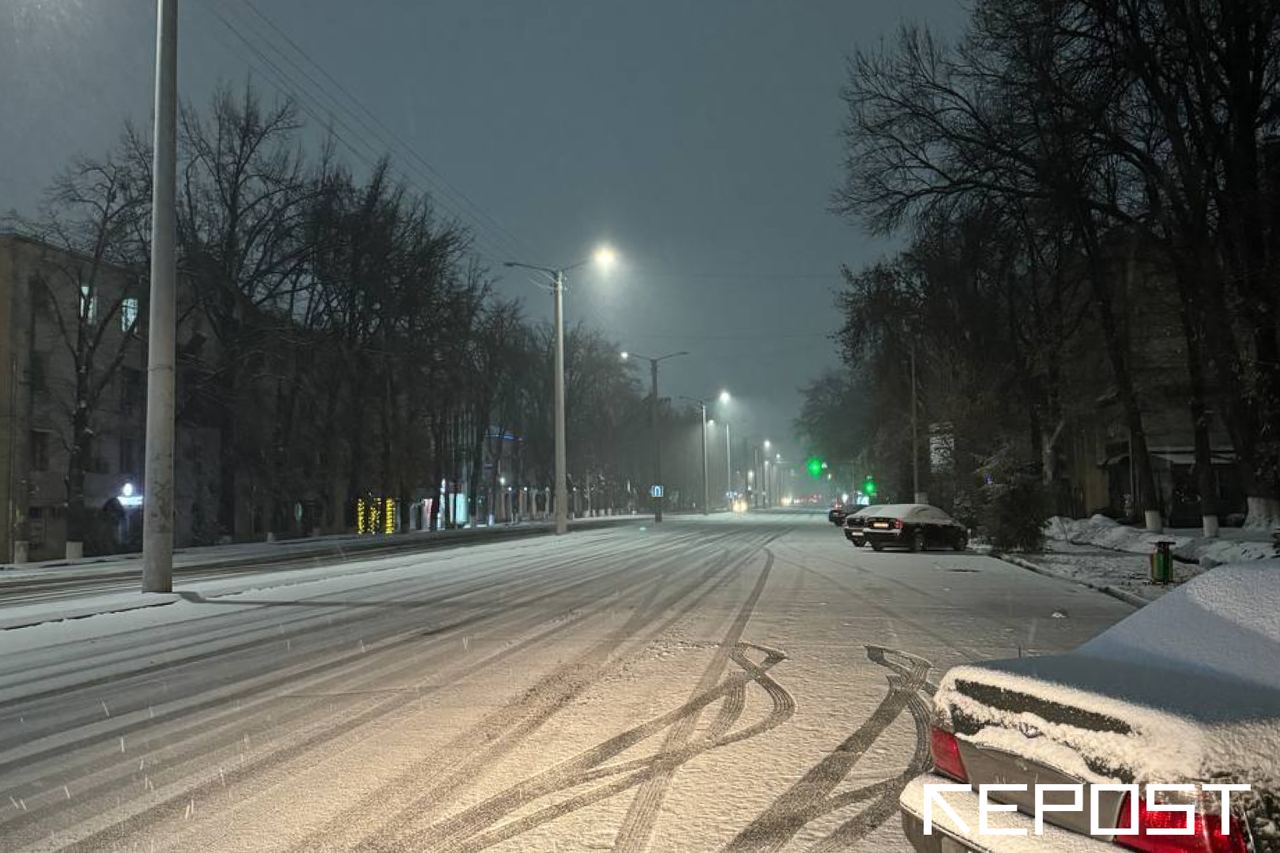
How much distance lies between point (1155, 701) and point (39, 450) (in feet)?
133

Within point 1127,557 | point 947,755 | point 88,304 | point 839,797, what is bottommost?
point 1127,557

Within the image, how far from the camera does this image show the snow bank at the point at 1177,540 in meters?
19.9

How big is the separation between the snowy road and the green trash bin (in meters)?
1.64

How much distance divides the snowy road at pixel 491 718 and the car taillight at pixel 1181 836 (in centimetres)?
170

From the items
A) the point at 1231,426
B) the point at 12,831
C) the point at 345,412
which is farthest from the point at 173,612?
the point at 345,412

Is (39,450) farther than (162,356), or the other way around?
(39,450)

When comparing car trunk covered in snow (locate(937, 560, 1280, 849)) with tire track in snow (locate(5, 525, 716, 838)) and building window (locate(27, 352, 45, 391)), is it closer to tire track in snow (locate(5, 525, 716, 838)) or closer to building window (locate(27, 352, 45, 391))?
tire track in snow (locate(5, 525, 716, 838))

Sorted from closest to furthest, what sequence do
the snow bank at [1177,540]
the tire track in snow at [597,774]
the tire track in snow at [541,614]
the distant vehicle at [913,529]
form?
1. the tire track in snow at [597,774]
2. the tire track in snow at [541,614]
3. the snow bank at [1177,540]
4. the distant vehicle at [913,529]

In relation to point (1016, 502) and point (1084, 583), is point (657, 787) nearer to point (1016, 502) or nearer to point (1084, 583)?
point (1084, 583)

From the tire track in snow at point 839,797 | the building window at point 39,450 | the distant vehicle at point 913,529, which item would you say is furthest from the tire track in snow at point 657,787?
the building window at point 39,450

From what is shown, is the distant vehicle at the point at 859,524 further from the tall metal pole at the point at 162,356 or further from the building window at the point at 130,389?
the building window at the point at 130,389

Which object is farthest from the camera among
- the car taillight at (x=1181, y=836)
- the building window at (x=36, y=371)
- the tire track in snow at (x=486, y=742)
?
the building window at (x=36, y=371)

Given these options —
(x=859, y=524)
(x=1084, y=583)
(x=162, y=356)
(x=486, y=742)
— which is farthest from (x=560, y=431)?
(x=486, y=742)

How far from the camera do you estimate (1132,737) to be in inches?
109
